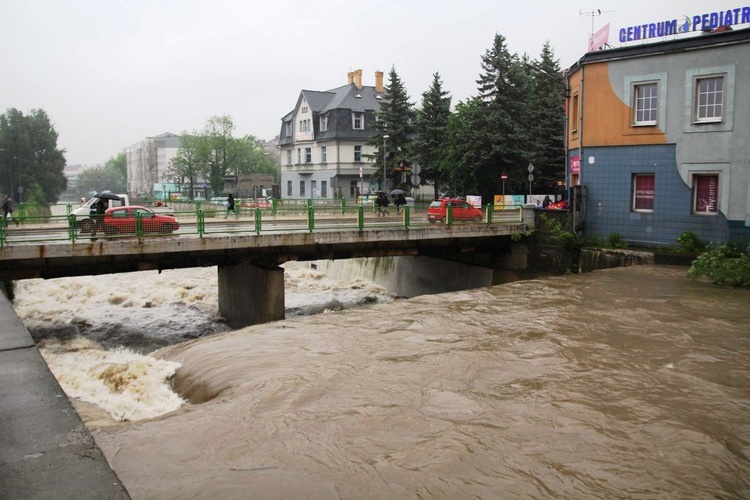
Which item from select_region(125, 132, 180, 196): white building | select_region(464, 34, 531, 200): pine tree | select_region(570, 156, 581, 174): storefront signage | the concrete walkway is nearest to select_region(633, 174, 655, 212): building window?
select_region(570, 156, 581, 174): storefront signage

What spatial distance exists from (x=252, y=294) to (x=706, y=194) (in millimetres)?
16900

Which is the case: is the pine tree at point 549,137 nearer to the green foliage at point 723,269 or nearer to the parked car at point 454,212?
the parked car at point 454,212

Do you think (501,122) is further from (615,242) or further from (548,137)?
(615,242)

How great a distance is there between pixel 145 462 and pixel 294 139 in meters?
66.6

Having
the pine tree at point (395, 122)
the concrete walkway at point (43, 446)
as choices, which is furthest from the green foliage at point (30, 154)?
the concrete walkway at point (43, 446)

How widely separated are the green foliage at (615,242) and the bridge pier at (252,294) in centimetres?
1308

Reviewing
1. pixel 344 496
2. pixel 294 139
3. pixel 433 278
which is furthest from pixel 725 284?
pixel 294 139

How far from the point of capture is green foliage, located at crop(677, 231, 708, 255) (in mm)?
21891

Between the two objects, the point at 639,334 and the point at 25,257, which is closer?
the point at 639,334

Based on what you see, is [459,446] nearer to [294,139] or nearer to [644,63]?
[644,63]

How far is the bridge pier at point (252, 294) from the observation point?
65.8 feet

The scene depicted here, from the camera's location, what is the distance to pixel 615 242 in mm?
24125

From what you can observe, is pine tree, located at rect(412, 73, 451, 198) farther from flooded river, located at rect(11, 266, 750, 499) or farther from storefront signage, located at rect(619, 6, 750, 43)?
flooded river, located at rect(11, 266, 750, 499)

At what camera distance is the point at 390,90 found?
2063 inches
